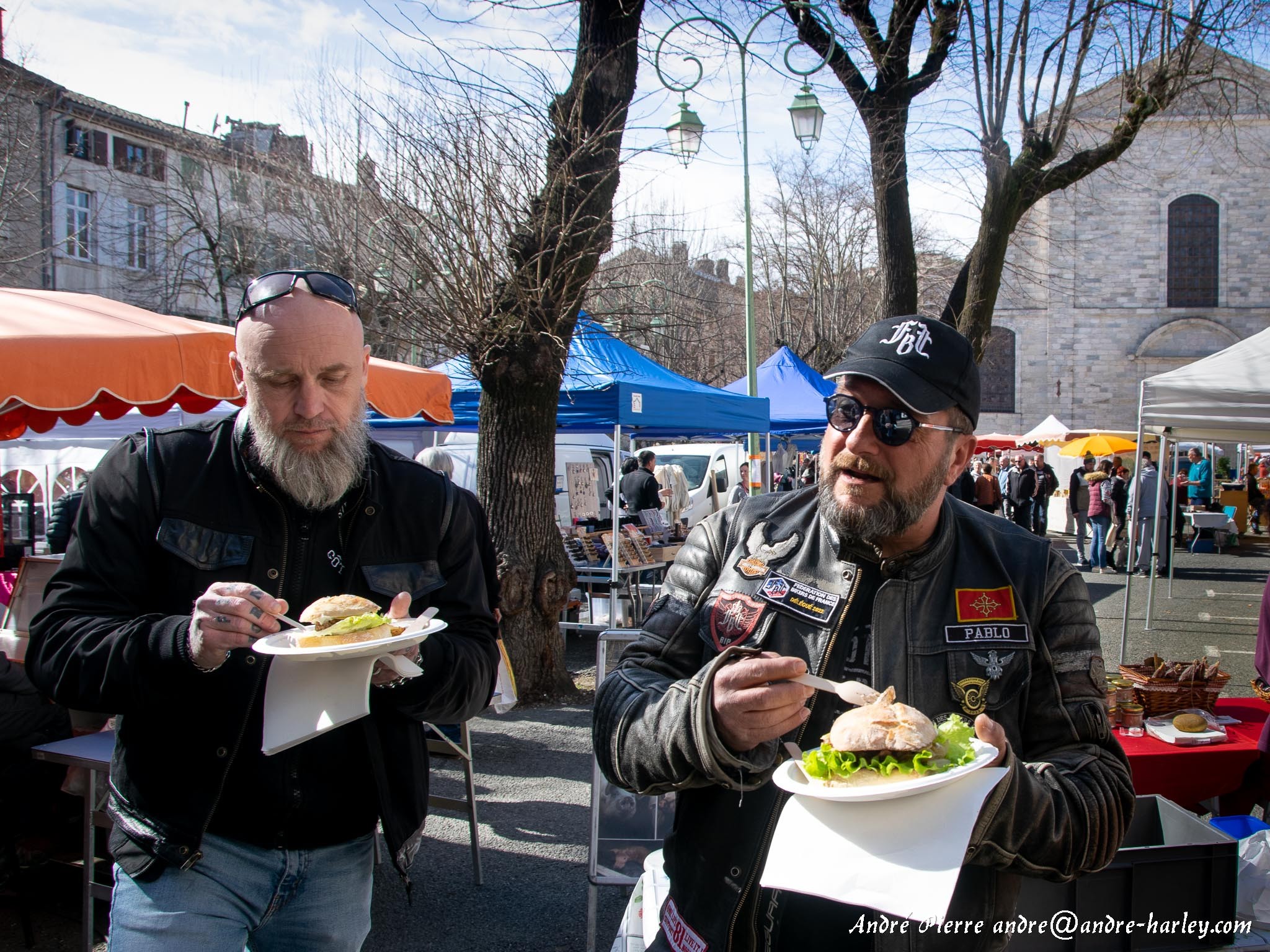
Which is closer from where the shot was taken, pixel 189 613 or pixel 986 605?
pixel 986 605

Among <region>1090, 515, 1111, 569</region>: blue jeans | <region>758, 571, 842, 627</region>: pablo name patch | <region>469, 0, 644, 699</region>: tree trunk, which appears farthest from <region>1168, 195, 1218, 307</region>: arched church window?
<region>758, 571, 842, 627</region>: pablo name patch

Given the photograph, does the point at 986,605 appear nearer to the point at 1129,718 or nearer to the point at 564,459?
the point at 1129,718

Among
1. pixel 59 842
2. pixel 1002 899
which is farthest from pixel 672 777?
pixel 59 842

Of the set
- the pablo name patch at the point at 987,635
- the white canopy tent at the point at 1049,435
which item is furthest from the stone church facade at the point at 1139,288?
the pablo name patch at the point at 987,635

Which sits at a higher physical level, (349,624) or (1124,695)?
(349,624)

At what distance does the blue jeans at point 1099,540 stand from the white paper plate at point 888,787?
17.7 m

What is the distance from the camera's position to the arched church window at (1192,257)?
44.0m

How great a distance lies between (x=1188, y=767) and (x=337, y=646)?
4180 mm

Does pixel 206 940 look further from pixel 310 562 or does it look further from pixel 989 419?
pixel 989 419

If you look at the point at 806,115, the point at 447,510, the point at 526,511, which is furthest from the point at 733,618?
the point at 806,115

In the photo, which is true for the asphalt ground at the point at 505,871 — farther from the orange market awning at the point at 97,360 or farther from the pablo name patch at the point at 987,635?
the pablo name patch at the point at 987,635

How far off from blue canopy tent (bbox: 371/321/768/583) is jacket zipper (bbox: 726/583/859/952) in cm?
605

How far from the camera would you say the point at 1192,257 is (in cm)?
4431

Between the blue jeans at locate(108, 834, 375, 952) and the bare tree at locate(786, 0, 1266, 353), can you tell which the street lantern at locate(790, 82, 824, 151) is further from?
the blue jeans at locate(108, 834, 375, 952)
